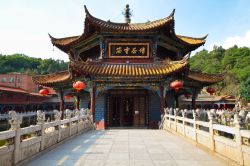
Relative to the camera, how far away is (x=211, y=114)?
295 inches

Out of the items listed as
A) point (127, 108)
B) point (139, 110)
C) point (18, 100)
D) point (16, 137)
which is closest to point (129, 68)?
point (127, 108)

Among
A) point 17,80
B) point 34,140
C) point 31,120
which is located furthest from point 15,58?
point 34,140

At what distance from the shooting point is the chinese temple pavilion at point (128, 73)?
15.5m

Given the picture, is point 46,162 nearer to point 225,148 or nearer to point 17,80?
point 225,148

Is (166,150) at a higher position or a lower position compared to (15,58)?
lower

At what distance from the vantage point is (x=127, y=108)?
17500 mm

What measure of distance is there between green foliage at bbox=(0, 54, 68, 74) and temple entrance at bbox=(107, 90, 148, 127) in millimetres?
81019

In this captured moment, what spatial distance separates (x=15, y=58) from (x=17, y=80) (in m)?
53.1

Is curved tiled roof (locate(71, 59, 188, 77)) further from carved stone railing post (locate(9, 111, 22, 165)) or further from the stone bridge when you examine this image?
carved stone railing post (locate(9, 111, 22, 165))

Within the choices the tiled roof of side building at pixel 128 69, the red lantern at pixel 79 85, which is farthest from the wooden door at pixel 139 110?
the red lantern at pixel 79 85

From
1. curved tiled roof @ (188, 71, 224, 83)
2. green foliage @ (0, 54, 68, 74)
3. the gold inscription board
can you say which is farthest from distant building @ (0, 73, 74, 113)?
green foliage @ (0, 54, 68, 74)

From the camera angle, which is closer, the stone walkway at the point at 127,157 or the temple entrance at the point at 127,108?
the stone walkway at the point at 127,157

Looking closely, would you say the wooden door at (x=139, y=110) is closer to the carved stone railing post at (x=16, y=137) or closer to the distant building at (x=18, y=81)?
the carved stone railing post at (x=16, y=137)

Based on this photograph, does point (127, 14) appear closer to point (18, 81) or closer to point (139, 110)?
point (139, 110)
